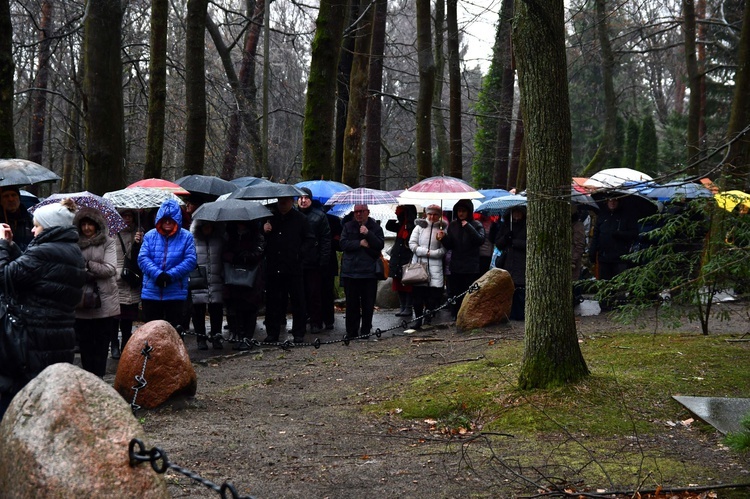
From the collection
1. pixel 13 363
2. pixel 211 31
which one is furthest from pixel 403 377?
pixel 211 31

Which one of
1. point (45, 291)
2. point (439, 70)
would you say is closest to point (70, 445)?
point (45, 291)

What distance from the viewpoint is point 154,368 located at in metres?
8.08

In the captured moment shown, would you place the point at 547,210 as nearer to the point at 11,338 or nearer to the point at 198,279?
the point at 11,338

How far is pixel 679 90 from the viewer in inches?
2096

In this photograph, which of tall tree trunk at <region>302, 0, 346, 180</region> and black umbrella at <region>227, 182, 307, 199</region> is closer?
black umbrella at <region>227, 182, 307, 199</region>

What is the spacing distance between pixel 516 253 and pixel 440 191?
154 centimetres

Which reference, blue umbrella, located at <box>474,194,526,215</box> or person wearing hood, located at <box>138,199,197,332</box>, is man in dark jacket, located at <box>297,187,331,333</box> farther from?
blue umbrella, located at <box>474,194,526,215</box>

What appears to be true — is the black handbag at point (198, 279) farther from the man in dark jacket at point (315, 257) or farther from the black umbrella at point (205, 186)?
the black umbrella at point (205, 186)

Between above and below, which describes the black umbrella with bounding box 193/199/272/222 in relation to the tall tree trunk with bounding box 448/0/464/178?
below

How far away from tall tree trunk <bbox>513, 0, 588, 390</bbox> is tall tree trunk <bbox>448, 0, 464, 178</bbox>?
52.0 ft

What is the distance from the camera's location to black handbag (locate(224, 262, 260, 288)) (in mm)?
12102

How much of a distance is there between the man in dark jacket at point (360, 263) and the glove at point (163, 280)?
→ 301cm

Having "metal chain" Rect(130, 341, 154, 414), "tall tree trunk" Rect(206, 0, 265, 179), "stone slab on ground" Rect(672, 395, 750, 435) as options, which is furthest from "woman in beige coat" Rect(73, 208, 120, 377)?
"tall tree trunk" Rect(206, 0, 265, 179)

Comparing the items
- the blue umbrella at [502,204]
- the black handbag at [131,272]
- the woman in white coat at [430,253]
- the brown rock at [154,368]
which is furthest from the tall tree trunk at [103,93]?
the brown rock at [154,368]
